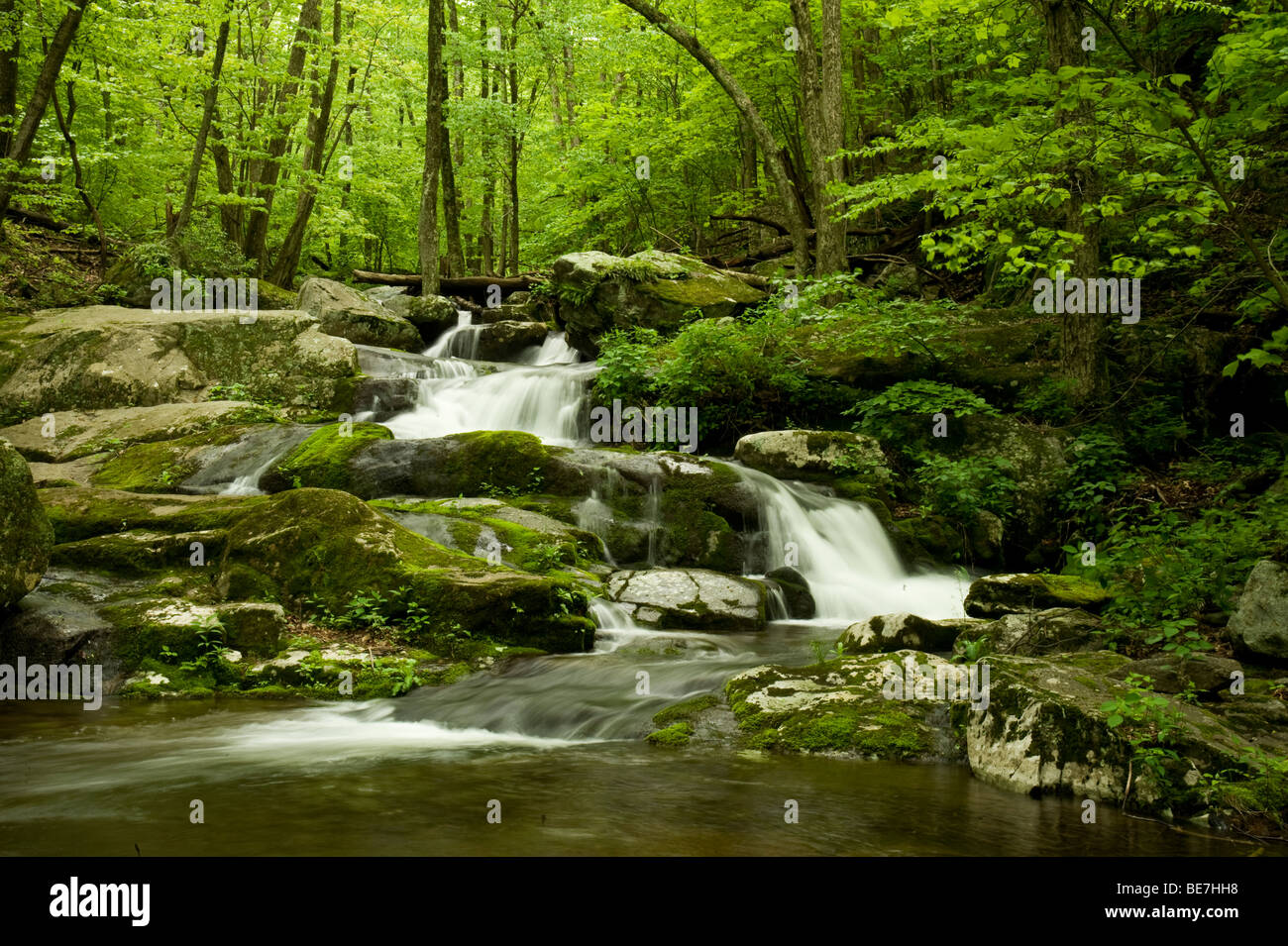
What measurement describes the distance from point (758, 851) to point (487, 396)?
11.5 meters

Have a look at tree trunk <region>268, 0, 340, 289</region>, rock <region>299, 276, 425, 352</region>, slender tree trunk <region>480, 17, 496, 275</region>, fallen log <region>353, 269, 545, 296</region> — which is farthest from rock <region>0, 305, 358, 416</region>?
slender tree trunk <region>480, 17, 496, 275</region>

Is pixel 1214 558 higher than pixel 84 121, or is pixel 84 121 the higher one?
pixel 84 121

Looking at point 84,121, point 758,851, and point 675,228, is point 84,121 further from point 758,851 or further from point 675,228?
point 758,851

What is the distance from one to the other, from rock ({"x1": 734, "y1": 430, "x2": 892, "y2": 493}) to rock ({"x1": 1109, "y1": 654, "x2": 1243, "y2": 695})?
573 cm

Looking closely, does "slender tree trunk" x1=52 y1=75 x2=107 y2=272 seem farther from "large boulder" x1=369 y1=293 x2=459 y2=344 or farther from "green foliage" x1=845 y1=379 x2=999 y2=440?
"green foliage" x1=845 y1=379 x2=999 y2=440

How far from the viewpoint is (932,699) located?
513 centimetres

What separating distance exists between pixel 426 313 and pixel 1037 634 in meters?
14.5

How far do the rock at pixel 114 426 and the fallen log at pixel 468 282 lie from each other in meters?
9.02

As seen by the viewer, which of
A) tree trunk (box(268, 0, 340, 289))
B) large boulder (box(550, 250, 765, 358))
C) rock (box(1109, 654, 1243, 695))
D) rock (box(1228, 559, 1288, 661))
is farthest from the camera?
tree trunk (box(268, 0, 340, 289))

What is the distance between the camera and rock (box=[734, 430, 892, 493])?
1105 centimetres

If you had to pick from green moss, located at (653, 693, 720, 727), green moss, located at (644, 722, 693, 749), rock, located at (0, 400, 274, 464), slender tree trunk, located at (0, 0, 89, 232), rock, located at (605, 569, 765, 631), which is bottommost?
green moss, located at (644, 722, 693, 749)

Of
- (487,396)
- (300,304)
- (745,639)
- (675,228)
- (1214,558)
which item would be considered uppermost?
(675,228)

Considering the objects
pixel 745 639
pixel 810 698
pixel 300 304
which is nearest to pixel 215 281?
pixel 300 304
